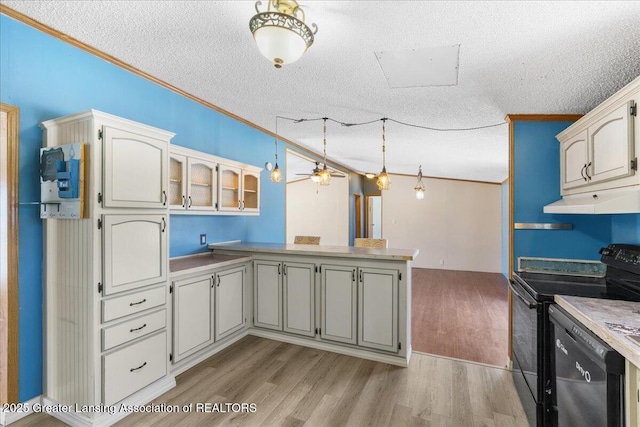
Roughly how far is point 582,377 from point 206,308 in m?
2.64

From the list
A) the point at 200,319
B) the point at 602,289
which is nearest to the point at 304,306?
the point at 200,319

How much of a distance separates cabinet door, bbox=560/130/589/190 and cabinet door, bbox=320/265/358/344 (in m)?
1.92

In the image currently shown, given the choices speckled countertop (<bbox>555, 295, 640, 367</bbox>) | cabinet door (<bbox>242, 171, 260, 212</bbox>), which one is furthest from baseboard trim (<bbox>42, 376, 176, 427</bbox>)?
speckled countertop (<bbox>555, 295, 640, 367</bbox>)

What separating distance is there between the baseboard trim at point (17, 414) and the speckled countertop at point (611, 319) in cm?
322

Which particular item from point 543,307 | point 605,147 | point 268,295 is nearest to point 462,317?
point 543,307

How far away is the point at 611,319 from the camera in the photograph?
1.39 meters

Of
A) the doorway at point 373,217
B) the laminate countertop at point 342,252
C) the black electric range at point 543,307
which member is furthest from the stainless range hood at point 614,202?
the doorway at point 373,217

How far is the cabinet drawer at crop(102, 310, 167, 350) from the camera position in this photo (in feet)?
6.40

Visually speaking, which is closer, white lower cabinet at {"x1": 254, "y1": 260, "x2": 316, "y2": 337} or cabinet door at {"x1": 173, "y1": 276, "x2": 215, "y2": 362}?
cabinet door at {"x1": 173, "y1": 276, "x2": 215, "y2": 362}

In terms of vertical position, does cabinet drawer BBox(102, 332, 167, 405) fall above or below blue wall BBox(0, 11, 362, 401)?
below

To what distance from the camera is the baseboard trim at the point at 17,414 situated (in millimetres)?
1892

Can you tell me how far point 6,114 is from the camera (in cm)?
189

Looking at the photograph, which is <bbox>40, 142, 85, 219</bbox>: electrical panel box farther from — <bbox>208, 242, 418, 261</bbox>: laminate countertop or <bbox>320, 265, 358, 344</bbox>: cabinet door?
<bbox>320, 265, 358, 344</bbox>: cabinet door

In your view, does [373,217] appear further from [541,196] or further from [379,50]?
[379,50]
